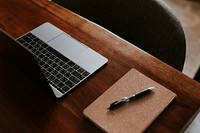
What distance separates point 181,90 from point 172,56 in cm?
19

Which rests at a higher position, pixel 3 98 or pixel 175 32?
pixel 175 32

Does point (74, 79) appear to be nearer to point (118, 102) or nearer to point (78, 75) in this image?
point (78, 75)

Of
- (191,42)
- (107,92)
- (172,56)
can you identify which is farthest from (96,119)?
(191,42)

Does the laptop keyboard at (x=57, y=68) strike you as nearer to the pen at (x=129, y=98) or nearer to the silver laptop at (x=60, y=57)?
the silver laptop at (x=60, y=57)

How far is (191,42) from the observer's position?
6.31ft

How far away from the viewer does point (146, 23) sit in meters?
0.87

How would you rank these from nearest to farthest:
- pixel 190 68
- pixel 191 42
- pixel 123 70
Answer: pixel 123 70
pixel 190 68
pixel 191 42

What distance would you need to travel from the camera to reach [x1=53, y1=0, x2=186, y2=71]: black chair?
0.81 m

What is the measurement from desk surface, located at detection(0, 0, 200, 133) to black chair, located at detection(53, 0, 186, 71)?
0.13 m

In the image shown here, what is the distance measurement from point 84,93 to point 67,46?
177mm

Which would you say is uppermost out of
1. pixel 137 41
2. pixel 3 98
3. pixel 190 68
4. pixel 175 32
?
pixel 175 32

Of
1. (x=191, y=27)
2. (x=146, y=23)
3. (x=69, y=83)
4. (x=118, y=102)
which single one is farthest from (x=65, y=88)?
(x=191, y=27)

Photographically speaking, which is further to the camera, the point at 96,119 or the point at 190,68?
the point at 190,68

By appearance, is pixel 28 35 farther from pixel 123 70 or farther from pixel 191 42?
pixel 191 42
